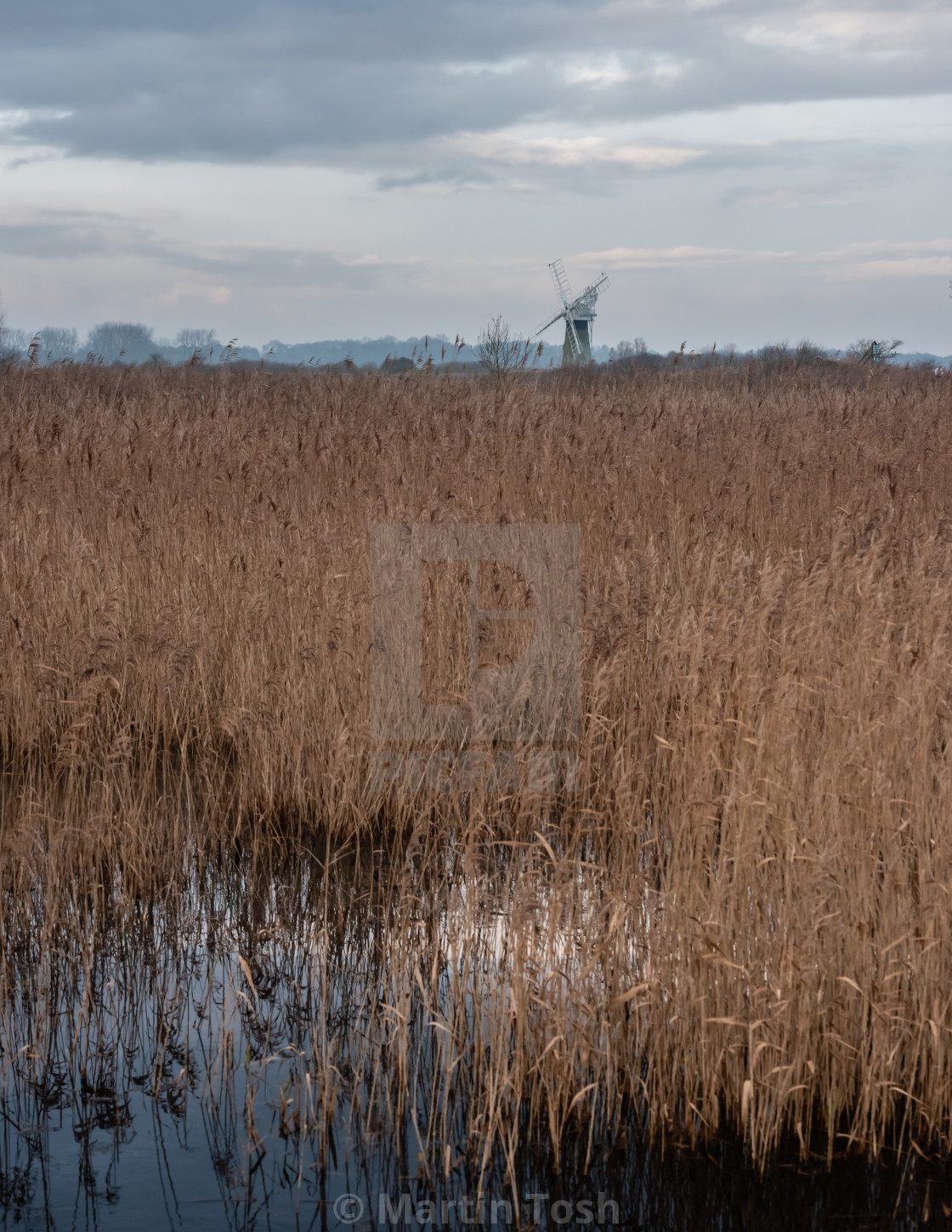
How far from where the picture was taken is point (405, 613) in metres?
4.65

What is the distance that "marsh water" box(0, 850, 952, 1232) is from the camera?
2.12 meters

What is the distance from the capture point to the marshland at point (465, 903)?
2217 mm

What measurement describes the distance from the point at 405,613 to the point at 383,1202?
281 cm

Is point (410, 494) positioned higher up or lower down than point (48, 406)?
lower down

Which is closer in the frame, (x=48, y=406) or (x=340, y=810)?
(x=340, y=810)

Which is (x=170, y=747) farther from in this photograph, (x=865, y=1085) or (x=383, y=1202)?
(x=865, y=1085)

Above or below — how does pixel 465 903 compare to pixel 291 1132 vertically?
above

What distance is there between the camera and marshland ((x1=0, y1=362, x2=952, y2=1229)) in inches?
87.3

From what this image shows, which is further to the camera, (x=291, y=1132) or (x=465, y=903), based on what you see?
(x=465, y=903)

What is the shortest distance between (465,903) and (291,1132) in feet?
2.62

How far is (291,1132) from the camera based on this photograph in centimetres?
229

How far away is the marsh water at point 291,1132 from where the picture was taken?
2117mm

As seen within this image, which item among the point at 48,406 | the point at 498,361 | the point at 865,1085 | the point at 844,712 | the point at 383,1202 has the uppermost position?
the point at 498,361

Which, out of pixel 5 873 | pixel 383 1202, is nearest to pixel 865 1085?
pixel 383 1202
